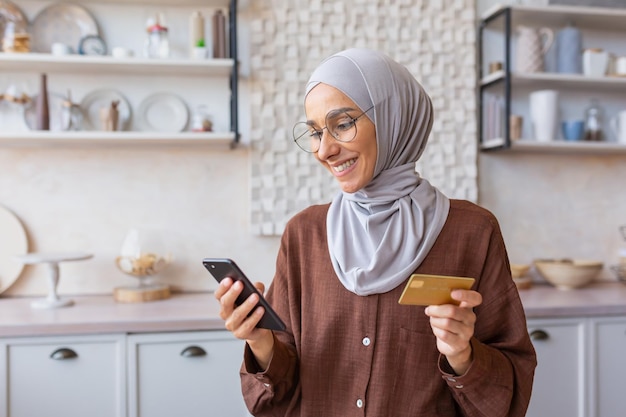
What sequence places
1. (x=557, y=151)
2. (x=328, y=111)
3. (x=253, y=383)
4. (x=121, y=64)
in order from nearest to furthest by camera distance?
1. (x=328, y=111)
2. (x=253, y=383)
3. (x=121, y=64)
4. (x=557, y=151)

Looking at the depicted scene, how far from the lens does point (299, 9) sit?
2.62 meters

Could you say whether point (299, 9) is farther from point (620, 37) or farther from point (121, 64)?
point (620, 37)

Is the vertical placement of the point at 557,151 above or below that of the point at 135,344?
above

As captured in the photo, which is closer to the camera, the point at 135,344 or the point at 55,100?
the point at 135,344

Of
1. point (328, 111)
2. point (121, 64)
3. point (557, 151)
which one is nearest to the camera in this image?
point (328, 111)

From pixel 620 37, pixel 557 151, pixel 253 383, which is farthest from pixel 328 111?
pixel 620 37

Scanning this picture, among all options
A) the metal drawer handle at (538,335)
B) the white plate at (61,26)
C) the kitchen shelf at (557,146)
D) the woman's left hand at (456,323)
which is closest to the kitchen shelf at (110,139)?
the white plate at (61,26)

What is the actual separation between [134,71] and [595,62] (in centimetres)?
204

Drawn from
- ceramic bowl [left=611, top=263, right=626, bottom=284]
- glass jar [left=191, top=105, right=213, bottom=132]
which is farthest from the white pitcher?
glass jar [left=191, top=105, right=213, bottom=132]

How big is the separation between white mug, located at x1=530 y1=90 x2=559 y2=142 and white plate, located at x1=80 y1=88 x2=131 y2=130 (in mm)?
1783

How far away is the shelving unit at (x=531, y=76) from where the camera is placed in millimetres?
2588

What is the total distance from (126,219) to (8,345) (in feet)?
2.48

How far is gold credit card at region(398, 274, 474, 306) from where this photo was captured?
886 millimetres

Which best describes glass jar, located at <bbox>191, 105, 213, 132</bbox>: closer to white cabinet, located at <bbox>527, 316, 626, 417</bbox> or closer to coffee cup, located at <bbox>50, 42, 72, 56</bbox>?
coffee cup, located at <bbox>50, 42, 72, 56</bbox>
